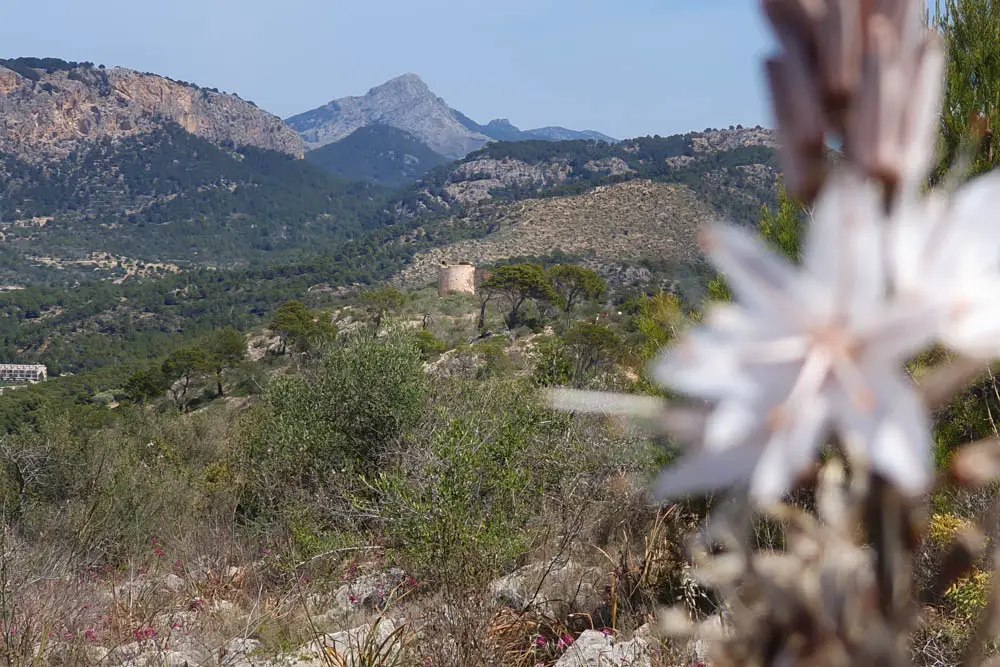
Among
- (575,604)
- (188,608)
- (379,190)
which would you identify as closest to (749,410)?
(575,604)

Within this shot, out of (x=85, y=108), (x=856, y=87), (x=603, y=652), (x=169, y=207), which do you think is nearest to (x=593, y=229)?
(x=603, y=652)

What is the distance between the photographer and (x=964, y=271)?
18.3 inches

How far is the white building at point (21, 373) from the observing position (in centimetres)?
5297

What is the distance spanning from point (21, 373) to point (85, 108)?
8872cm

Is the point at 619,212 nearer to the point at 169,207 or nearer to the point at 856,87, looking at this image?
the point at 856,87

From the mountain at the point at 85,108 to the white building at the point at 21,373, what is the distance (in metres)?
79.9

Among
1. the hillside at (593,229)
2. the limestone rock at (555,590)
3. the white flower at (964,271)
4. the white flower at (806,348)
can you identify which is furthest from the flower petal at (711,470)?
the hillside at (593,229)

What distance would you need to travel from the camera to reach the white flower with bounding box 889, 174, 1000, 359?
0.46m

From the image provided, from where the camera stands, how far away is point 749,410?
457 millimetres

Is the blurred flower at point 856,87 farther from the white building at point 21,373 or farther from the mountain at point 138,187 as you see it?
the mountain at point 138,187

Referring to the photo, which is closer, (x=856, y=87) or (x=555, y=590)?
(x=856, y=87)

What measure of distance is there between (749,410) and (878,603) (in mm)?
244

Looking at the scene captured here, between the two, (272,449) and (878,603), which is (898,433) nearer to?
(878,603)

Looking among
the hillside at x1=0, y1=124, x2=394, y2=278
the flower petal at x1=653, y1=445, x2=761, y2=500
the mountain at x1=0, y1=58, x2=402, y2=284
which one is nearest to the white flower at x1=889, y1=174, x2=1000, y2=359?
the flower petal at x1=653, y1=445, x2=761, y2=500
